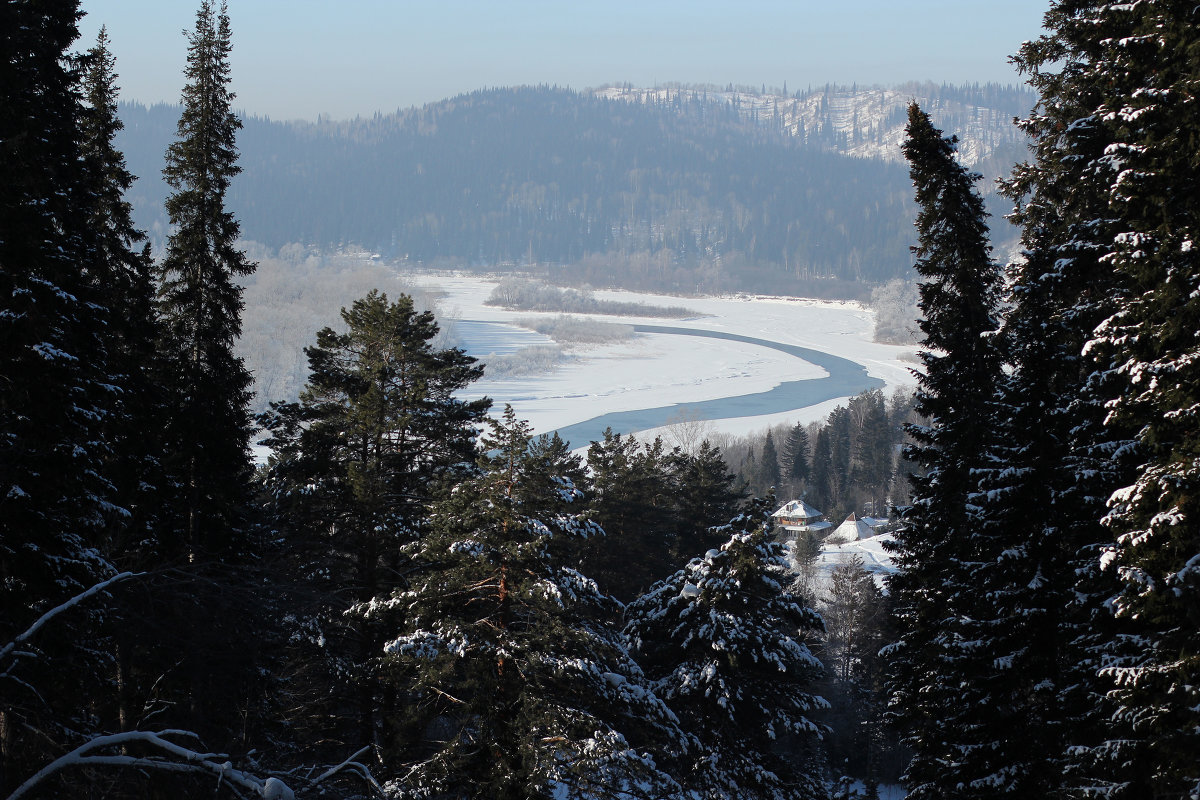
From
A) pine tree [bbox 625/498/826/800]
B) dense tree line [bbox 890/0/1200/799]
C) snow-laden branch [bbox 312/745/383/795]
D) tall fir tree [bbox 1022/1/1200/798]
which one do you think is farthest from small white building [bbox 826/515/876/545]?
snow-laden branch [bbox 312/745/383/795]

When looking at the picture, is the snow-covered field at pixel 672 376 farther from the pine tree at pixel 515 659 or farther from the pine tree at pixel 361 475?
the pine tree at pixel 515 659

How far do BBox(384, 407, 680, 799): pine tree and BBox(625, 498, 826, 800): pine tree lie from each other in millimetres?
3480

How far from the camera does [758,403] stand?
11988 centimetres

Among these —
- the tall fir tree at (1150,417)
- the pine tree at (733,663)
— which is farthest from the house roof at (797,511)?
the tall fir tree at (1150,417)

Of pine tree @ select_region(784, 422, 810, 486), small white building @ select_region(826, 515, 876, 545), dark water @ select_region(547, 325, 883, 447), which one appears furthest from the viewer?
dark water @ select_region(547, 325, 883, 447)

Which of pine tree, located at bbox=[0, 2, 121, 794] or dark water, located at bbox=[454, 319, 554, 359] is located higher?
pine tree, located at bbox=[0, 2, 121, 794]

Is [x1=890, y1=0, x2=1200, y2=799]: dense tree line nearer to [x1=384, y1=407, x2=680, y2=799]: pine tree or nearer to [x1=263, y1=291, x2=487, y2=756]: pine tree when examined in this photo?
[x1=384, y1=407, x2=680, y2=799]: pine tree

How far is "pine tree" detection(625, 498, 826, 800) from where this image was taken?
16312mm

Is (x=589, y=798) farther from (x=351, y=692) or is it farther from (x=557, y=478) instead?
(x=351, y=692)

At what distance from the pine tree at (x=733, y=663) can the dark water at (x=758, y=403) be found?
62595 millimetres

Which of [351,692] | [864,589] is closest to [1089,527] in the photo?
[351,692]

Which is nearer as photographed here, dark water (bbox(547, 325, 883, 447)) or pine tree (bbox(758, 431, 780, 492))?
pine tree (bbox(758, 431, 780, 492))

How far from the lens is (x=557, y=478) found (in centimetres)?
1357

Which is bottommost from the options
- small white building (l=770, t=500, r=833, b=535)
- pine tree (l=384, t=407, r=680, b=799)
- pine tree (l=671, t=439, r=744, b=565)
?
small white building (l=770, t=500, r=833, b=535)
